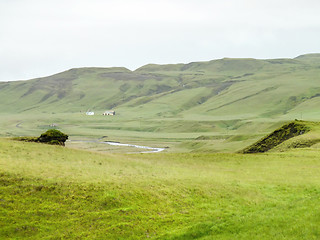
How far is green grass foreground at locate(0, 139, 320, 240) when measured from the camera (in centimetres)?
2848

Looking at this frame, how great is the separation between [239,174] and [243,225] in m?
21.5

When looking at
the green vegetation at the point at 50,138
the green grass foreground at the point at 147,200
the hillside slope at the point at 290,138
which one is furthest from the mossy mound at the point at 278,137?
the green vegetation at the point at 50,138

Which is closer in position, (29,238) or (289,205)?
(29,238)

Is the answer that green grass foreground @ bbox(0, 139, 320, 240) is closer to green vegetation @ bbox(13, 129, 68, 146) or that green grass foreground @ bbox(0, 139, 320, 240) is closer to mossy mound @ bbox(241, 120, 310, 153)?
green vegetation @ bbox(13, 129, 68, 146)

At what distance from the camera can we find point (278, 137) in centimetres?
8775

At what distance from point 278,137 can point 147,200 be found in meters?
60.1

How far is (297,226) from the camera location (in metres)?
26.6

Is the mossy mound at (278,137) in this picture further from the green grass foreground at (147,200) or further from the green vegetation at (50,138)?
the green vegetation at (50,138)

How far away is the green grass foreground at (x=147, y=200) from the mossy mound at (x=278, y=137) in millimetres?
33418

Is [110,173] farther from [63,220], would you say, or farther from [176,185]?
[63,220]

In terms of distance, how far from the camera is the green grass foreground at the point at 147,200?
28.5 metres

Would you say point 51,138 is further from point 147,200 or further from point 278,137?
point 278,137

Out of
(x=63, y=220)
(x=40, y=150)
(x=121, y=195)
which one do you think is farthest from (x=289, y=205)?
(x=40, y=150)

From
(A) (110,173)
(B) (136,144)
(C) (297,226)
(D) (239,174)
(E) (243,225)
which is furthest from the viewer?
(B) (136,144)
